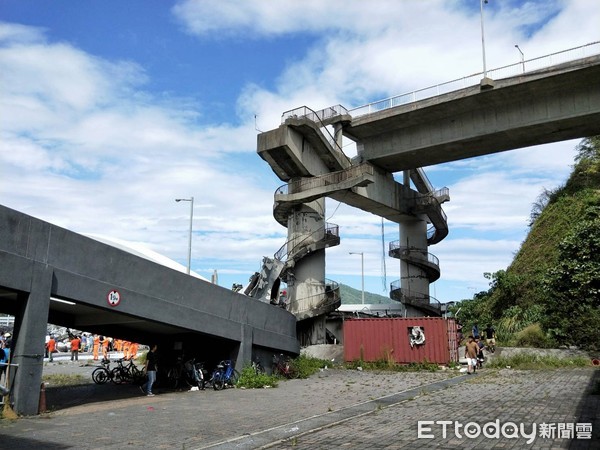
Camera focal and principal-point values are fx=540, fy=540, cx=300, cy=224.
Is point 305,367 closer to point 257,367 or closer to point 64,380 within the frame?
point 257,367

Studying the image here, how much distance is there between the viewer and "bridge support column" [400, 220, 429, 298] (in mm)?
42312

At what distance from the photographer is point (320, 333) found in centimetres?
3500

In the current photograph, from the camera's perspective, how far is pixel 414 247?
139 ft

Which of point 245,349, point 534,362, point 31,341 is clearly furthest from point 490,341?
point 31,341

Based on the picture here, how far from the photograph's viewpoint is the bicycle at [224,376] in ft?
62.3

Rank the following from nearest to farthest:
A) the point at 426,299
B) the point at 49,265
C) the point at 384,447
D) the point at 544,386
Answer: the point at 384,447 → the point at 49,265 → the point at 544,386 → the point at 426,299

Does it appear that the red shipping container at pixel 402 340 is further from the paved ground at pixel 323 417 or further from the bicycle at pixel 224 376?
the bicycle at pixel 224 376

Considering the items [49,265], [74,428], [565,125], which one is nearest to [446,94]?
[565,125]

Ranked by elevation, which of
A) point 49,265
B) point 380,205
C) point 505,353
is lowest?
point 505,353

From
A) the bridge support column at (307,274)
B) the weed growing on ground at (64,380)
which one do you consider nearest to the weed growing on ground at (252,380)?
the weed growing on ground at (64,380)

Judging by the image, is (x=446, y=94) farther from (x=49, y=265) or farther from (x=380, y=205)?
(x=49, y=265)

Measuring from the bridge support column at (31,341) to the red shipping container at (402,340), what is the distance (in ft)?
59.4

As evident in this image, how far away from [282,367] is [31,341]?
12.1 meters

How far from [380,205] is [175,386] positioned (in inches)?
896
